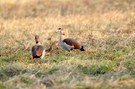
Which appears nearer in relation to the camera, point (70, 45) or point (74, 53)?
point (70, 45)

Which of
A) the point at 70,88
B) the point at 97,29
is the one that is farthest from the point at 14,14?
the point at 70,88

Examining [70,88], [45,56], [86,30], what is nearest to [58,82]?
[70,88]

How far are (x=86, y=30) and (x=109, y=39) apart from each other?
4.43 feet

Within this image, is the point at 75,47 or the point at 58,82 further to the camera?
the point at 75,47

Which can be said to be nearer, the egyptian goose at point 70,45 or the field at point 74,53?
the field at point 74,53

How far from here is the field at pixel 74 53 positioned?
25.6 feet

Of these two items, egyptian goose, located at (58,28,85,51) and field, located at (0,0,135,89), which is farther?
egyptian goose, located at (58,28,85,51)

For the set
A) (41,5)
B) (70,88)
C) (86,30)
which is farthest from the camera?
(41,5)

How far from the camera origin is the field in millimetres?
7801

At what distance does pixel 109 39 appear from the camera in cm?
1150

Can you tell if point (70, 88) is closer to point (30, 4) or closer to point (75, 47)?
point (75, 47)

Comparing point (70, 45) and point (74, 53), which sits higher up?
point (70, 45)

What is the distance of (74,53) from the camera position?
10227mm

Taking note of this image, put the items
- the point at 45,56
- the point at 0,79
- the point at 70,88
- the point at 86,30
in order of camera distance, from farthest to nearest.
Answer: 1. the point at 86,30
2. the point at 45,56
3. the point at 0,79
4. the point at 70,88
